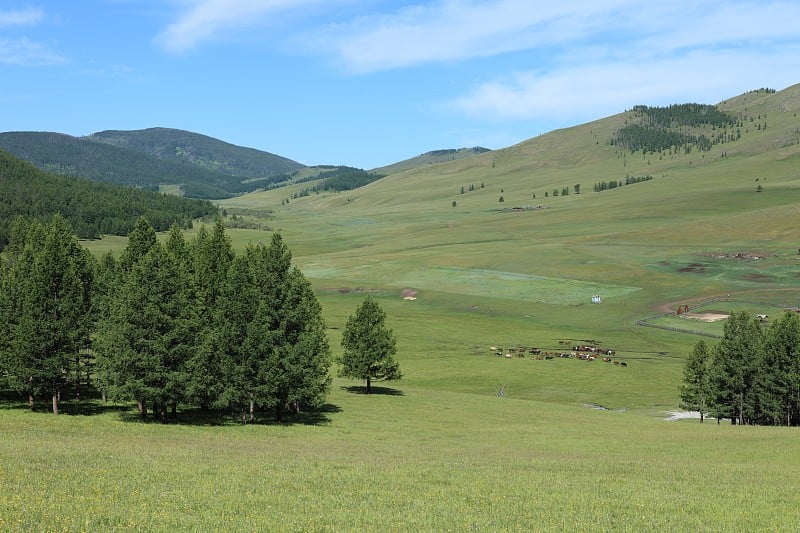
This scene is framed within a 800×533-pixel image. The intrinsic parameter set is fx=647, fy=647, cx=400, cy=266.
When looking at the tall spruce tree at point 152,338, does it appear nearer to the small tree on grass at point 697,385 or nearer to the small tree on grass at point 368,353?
the small tree on grass at point 368,353

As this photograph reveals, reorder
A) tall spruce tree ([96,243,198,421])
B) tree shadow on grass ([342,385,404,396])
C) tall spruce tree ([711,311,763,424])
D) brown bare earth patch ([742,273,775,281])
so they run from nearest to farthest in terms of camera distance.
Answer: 1. tall spruce tree ([96,243,198,421])
2. tall spruce tree ([711,311,763,424])
3. tree shadow on grass ([342,385,404,396])
4. brown bare earth patch ([742,273,775,281])

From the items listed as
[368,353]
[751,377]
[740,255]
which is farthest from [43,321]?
[740,255]

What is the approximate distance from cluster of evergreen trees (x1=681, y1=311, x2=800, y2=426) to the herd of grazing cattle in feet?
83.1

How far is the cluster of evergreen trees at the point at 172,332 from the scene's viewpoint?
50.5m

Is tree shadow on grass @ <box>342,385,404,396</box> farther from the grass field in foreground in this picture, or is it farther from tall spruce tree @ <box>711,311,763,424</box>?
tall spruce tree @ <box>711,311,763,424</box>

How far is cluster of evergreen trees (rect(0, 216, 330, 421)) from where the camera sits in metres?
50.5

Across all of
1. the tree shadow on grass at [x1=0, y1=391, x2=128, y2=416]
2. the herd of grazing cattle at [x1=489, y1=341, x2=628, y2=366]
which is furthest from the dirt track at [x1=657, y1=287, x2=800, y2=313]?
the tree shadow on grass at [x1=0, y1=391, x2=128, y2=416]

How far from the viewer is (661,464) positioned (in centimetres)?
3788

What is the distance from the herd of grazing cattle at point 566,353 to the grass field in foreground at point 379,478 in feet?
176

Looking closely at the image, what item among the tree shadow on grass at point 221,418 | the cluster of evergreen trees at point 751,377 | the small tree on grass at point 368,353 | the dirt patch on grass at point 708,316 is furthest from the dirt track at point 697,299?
the tree shadow on grass at point 221,418

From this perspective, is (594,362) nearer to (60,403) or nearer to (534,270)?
(60,403)

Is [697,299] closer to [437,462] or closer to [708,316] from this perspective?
[708,316]

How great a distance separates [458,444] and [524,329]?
90962mm

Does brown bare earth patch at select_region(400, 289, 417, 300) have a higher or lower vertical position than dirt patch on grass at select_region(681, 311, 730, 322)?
higher
